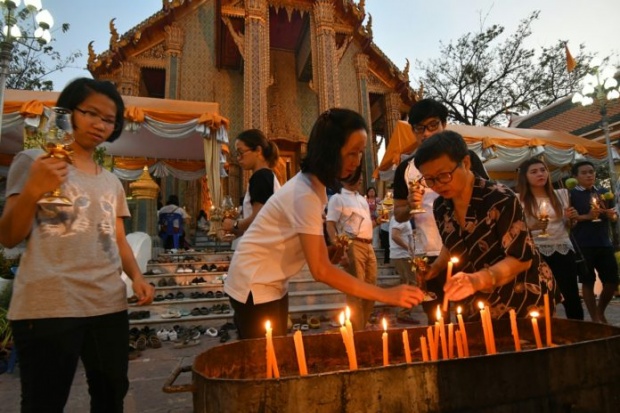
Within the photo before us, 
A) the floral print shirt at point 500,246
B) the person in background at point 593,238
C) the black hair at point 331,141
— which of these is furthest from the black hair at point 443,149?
the person in background at point 593,238

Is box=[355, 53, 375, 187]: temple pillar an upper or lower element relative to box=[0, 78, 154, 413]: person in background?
upper

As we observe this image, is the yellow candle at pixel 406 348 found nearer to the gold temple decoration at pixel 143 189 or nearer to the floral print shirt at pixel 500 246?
the floral print shirt at pixel 500 246

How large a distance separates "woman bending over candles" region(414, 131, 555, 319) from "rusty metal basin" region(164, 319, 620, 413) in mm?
424

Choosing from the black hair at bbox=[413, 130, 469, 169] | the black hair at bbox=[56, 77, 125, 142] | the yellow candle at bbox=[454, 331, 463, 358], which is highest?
the black hair at bbox=[56, 77, 125, 142]

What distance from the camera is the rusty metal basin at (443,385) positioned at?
3.17ft

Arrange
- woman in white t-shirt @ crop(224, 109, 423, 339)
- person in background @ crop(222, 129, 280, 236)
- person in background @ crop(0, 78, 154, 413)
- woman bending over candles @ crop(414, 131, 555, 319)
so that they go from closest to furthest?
person in background @ crop(0, 78, 154, 413) → woman in white t-shirt @ crop(224, 109, 423, 339) → woman bending over candles @ crop(414, 131, 555, 319) → person in background @ crop(222, 129, 280, 236)

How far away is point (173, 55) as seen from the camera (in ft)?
47.4

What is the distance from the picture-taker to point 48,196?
1.29 metres

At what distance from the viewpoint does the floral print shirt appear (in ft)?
5.47

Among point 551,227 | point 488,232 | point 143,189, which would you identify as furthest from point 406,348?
point 143,189

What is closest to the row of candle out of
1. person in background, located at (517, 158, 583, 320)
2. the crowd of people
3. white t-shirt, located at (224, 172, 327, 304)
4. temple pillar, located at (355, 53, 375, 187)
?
the crowd of people

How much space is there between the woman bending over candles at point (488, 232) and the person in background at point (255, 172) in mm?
1034

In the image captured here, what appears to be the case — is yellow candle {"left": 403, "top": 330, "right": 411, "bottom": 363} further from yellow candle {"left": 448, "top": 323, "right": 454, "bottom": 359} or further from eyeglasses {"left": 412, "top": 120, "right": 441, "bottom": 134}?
eyeglasses {"left": 412, "top": 120, "right": 441, "bottom": 134}

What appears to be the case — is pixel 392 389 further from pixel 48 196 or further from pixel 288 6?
pixel 288 6
